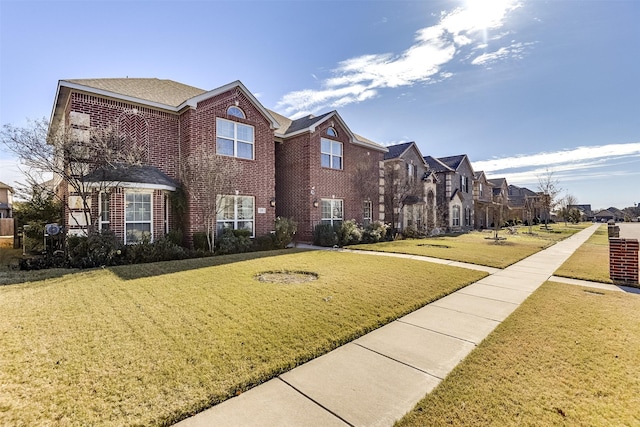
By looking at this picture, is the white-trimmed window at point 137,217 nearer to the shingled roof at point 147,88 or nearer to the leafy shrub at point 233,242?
the leafy shrub at point 233,242

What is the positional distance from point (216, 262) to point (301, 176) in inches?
347

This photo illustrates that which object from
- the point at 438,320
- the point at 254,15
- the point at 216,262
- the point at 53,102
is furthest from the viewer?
the point at 53,102

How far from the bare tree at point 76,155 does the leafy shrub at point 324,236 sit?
9.29 meters

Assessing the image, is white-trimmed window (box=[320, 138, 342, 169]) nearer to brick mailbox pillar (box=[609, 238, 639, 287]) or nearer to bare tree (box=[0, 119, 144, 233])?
bare tree (box=[0, 119, 144, 233])

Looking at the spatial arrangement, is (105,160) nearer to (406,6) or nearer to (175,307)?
(175,307)

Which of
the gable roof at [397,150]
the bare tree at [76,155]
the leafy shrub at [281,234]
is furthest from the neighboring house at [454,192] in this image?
the bare tree at [76,155]

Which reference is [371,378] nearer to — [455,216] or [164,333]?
[164,333]

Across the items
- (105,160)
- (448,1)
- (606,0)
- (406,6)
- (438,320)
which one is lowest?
(438,320)

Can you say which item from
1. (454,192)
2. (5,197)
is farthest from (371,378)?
(5,197)

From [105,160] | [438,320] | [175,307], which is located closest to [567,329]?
[438,320]

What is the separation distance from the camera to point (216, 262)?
9922 mm

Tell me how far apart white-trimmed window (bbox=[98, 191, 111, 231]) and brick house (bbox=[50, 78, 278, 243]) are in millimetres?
34

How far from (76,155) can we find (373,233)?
576 inches

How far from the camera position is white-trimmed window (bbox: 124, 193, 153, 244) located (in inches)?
456
